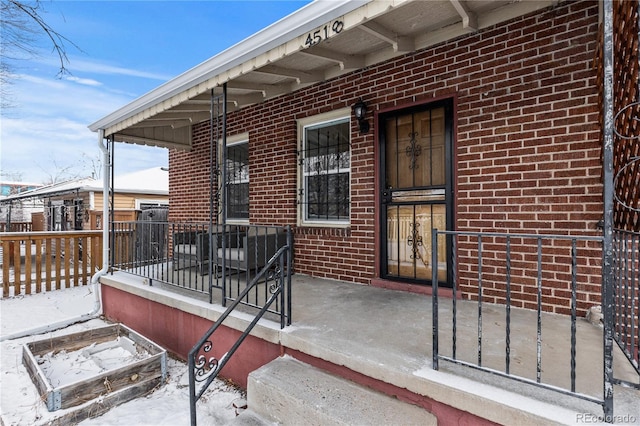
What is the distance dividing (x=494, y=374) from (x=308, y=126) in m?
3.59

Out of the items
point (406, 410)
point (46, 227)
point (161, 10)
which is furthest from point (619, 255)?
point (46, 227)

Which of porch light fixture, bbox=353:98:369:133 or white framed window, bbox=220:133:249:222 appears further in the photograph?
white framed window, bbox=220:133:249:222

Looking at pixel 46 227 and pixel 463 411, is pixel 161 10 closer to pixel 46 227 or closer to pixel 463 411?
pixel 463 411

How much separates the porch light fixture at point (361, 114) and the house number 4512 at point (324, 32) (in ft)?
4.85

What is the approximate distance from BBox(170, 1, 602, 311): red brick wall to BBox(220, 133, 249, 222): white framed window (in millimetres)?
1788

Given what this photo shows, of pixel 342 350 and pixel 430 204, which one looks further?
pixel 430 204

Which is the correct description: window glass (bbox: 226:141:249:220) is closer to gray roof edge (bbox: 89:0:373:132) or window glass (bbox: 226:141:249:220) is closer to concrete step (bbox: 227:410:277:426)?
gray roof edge (bbox: 89:0:373:132)

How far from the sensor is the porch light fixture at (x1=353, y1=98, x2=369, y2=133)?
3682 mm

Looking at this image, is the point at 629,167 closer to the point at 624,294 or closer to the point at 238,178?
the point at 624,294

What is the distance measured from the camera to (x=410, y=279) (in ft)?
11.5

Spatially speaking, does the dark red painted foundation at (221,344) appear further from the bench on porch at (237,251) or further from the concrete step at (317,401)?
the bench on porch at (237,251)

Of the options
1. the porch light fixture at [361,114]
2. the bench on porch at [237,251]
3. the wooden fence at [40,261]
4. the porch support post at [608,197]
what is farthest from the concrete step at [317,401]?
the wooden fence at [40,261]

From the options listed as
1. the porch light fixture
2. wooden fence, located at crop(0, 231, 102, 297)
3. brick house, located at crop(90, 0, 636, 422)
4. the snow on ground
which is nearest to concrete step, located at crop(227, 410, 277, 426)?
the snow on ground

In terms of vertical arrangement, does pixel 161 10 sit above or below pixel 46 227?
above
